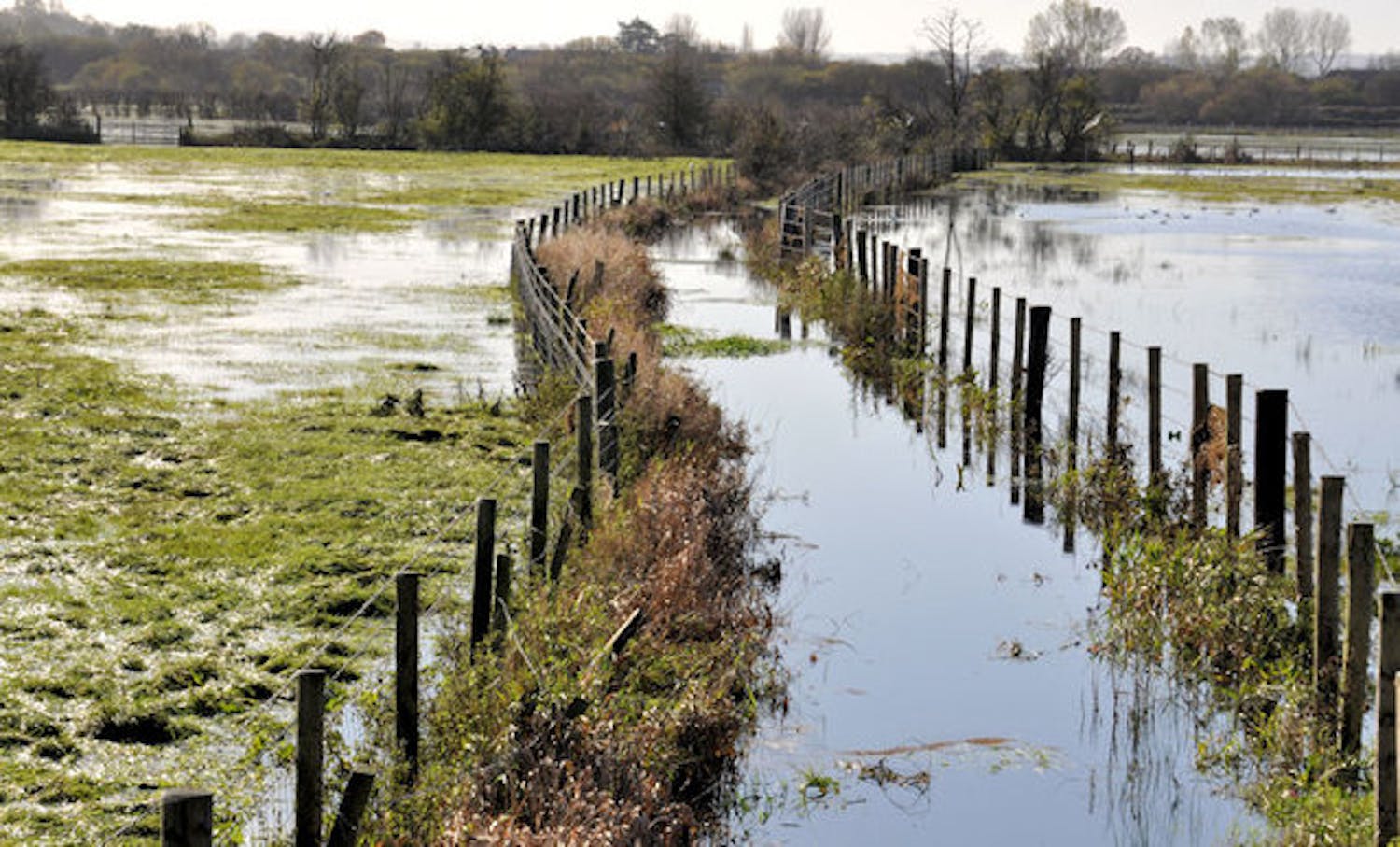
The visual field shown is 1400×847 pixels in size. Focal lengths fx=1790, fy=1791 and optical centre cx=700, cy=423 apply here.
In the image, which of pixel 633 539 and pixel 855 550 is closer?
pixel 633 539

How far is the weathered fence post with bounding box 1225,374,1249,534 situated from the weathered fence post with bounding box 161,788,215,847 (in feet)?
30.9

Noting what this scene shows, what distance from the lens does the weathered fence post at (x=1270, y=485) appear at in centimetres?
1338

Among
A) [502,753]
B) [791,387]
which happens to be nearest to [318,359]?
[791,387]

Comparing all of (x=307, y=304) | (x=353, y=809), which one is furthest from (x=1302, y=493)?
(x=307, y=304)

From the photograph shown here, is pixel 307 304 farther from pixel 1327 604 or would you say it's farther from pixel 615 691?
pixel 1327 604

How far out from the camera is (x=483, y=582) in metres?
9.68

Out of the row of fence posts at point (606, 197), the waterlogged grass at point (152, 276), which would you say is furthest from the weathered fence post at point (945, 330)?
the waterlogged grass at point (152, 276)

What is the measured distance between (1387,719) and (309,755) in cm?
498

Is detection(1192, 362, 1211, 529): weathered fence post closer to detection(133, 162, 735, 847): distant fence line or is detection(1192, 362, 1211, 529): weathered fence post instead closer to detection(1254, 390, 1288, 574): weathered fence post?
detection(1254, 390, 1288, 574): weathered fence post

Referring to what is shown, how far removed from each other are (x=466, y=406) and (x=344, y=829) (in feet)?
46.2

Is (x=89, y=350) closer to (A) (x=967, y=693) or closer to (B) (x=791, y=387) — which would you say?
(B) (x=791, y=387)

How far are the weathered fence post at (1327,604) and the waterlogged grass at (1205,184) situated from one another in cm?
→ 5520

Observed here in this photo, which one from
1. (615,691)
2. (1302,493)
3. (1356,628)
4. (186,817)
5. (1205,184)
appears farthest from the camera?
(1205,184)

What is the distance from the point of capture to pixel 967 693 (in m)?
12.0
